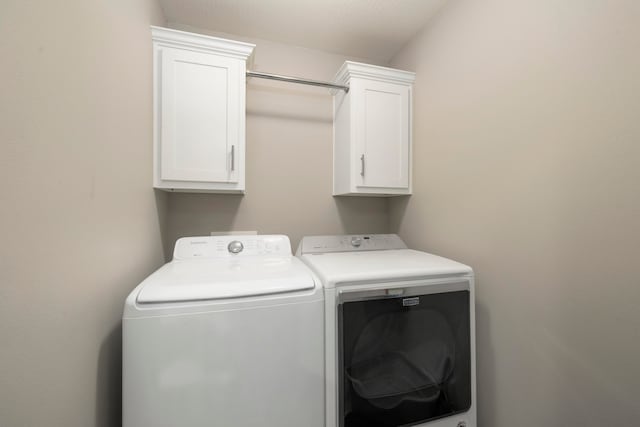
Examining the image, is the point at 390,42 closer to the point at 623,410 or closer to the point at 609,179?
the point at 609,179

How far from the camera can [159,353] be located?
0.78 m

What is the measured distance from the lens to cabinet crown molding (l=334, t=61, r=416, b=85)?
5.36 ft

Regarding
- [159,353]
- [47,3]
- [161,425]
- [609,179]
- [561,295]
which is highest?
[47,3]

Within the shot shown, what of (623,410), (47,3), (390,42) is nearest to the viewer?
(47,3)

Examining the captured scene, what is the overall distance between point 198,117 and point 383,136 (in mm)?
1178

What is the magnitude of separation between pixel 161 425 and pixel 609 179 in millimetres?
1648

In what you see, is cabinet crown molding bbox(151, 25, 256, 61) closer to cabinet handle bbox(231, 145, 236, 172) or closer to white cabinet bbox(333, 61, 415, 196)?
cabinet handle bbox(231, 145, 236, 172)

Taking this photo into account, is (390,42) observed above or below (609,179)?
above

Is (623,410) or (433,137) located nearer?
(623,410)

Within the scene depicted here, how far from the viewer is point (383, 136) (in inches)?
67.5

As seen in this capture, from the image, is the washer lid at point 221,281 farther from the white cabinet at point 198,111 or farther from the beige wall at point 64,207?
the white cabinet at point 198,111

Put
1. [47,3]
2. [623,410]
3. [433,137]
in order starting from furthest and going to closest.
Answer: [433,137], [623,410], [47,3]

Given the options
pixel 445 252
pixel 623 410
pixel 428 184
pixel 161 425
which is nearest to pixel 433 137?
pixel 428 184

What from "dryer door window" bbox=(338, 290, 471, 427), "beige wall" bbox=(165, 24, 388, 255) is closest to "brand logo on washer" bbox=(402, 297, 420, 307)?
"dryer door window" bbox=(338, 290, 471, 427)
